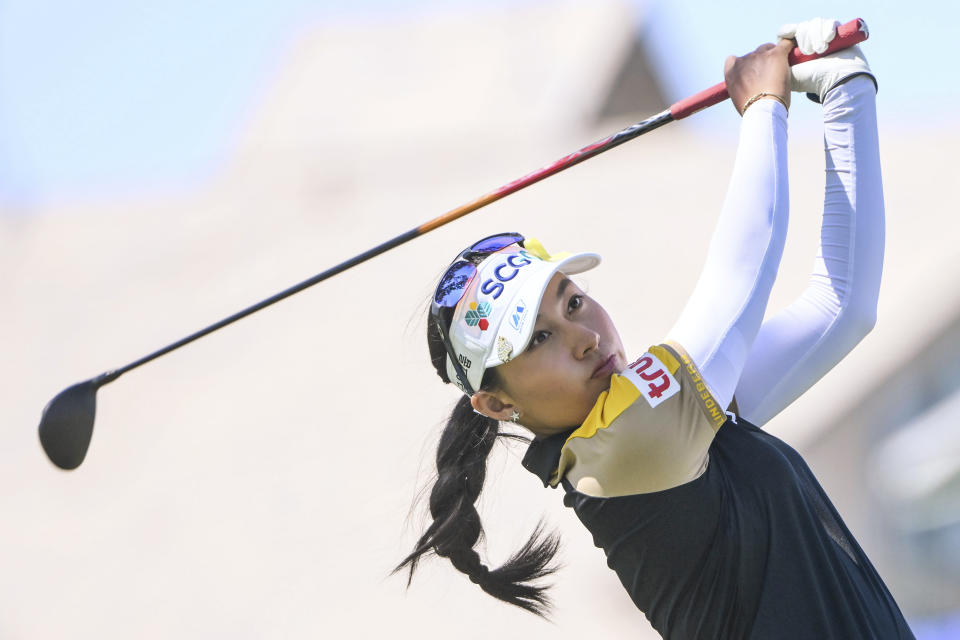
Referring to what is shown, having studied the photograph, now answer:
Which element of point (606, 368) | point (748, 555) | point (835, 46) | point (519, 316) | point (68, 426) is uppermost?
point (68, 426)

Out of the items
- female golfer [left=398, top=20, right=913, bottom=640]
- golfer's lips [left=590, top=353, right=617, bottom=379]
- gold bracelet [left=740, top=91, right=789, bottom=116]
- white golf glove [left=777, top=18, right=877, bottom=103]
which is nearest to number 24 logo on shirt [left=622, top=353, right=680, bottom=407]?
female golfer [left=398, top=20, right=913, bottom=640]

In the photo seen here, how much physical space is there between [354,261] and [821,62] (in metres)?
0.99

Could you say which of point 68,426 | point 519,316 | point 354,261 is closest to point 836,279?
point 519,316

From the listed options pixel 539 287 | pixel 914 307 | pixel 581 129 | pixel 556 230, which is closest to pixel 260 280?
pixel 556 230

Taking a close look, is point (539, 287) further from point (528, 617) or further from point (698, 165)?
point (698, 165)

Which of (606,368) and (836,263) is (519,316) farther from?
(836,263)

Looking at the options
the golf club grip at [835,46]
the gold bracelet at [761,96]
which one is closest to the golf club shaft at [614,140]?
the golf club grip at [835,46]

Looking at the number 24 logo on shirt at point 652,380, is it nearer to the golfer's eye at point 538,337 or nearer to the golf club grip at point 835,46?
the golfer's eye at point 538,337

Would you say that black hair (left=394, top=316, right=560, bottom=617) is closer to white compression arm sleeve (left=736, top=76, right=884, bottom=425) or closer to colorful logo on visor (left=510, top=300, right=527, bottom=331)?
colorful logo on visor (left=510, top=300, right=527, bottom=331)

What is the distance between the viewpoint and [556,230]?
40.4ft

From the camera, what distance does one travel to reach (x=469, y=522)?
2246 mm

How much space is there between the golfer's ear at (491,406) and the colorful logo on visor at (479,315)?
0.43 feet

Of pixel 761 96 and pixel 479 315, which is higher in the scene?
pixel 761 96

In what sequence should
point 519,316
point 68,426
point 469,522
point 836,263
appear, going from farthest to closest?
point 68,426
point 469,522
point 836,263
point 519,316
